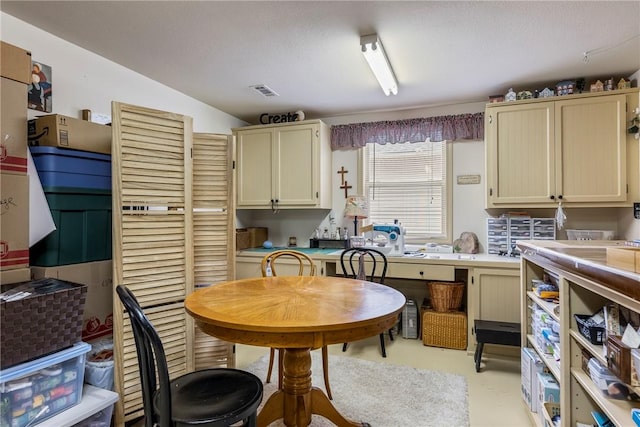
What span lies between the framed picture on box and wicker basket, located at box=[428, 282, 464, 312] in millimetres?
3437

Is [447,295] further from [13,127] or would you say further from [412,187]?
[13,127]

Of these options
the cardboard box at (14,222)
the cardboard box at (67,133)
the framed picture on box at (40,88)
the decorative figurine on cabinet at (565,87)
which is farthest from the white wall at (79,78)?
the decorative figurine on cabinet at (565,87)

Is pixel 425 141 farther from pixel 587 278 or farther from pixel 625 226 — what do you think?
pixel 587 278

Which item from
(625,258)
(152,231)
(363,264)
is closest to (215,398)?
(152,231)

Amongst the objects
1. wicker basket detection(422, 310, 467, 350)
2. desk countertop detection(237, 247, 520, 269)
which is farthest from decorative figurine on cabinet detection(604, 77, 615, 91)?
wicker basket detection(422, 310, 467, 350)

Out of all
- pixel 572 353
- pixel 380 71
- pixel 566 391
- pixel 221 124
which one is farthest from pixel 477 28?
pixel 221 124

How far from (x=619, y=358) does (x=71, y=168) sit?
2712 millimetres

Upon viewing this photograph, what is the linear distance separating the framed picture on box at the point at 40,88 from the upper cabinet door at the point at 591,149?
3.97 m

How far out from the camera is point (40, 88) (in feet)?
7.02

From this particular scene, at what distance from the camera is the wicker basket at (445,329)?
3.10 metres

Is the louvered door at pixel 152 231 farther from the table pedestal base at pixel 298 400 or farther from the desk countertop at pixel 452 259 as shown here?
the desk countertop at pixel 452 259

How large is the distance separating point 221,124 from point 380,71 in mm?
2176

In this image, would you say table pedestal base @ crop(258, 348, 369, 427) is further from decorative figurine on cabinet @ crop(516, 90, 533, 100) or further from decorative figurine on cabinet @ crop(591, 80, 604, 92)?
decorative figurine on cabinet @ crop(591, 80, 604, 92)

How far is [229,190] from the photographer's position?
2566 millimetres
